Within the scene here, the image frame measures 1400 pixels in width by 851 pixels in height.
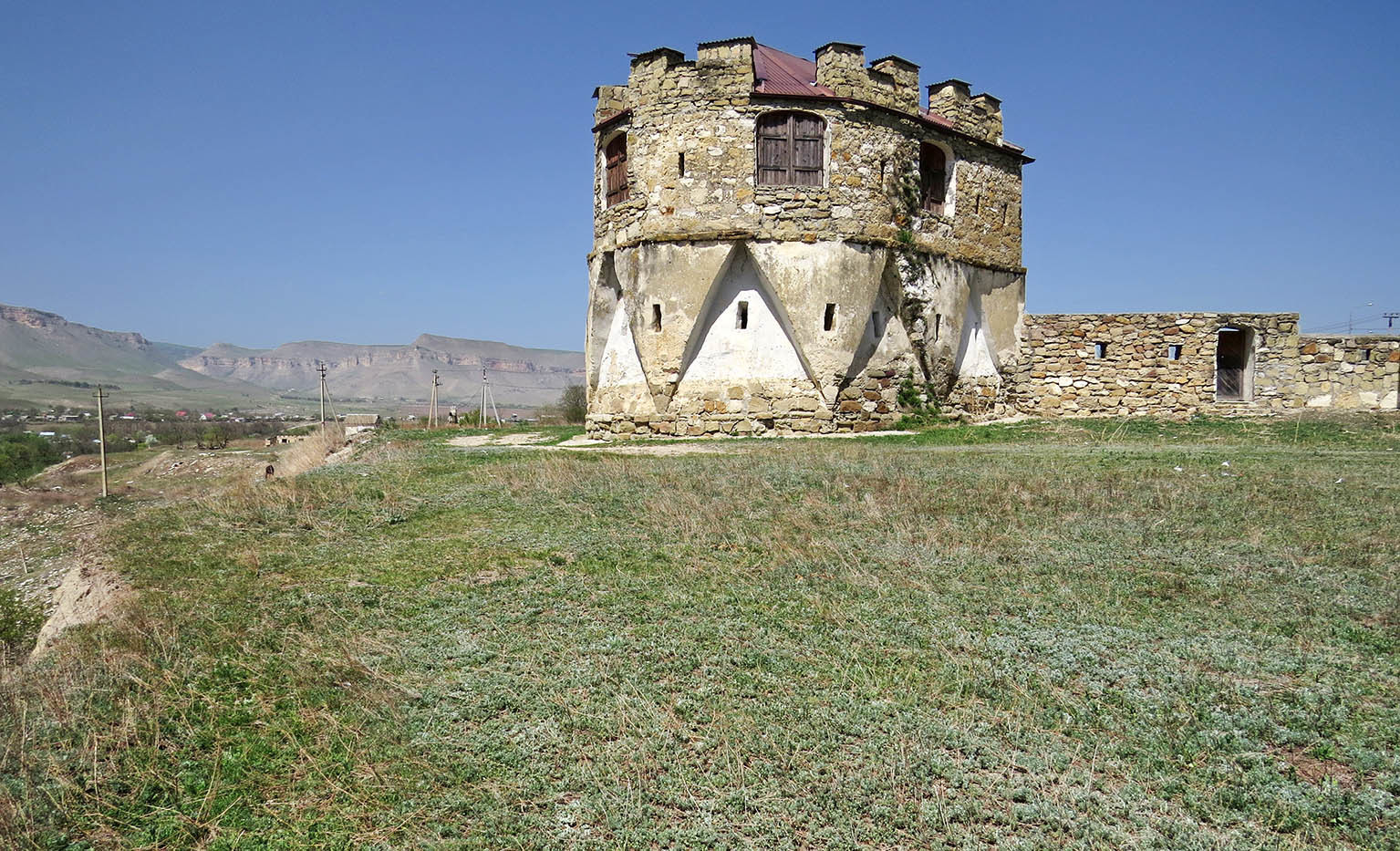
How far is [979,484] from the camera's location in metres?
11.4

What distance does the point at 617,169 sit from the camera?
72.5ft

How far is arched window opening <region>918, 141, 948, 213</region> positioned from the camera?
22.4 m

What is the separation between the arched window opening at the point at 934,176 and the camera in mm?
22406

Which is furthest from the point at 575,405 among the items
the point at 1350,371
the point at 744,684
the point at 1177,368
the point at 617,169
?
the point at 744,684

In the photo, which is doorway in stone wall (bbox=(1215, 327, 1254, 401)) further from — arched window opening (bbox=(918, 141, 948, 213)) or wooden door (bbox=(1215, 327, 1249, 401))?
arched window opening (bbox=(918, 141, 948, 213))

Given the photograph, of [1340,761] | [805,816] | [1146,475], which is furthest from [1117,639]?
[1146,475]

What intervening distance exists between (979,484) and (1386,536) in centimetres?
426

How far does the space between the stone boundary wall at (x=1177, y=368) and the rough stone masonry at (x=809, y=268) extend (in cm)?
5

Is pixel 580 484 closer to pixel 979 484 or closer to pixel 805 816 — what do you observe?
pixel 979 484

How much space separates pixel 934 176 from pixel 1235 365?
10.9 meters

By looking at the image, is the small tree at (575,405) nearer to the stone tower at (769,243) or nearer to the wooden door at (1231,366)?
the stone tower at (769,243)

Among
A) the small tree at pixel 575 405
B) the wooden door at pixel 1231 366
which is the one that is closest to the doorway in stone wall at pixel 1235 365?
the wooden door at pixel 1231 366

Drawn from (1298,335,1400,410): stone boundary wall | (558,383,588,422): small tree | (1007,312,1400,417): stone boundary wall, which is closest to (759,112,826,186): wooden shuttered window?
(1007,312,1400,417): stone boundary wall

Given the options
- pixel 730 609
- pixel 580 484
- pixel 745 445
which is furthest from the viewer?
pixel 745 445
